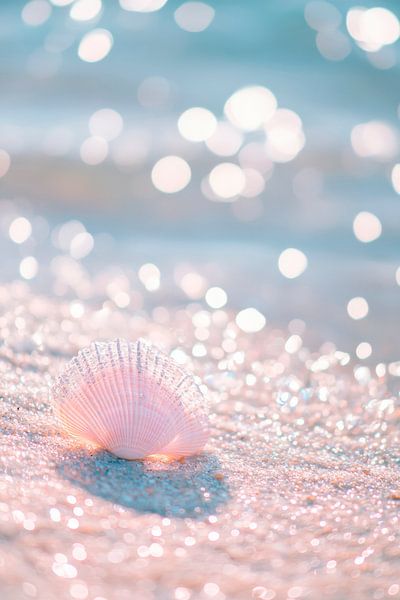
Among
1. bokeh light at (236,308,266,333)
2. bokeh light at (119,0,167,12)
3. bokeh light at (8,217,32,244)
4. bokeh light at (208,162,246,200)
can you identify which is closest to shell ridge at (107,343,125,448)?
bokeh light at (236,308,266,333)

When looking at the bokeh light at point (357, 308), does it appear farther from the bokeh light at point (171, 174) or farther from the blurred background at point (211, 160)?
the bokeh light at point (171, 174)

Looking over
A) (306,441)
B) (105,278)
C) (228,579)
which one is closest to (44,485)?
(228,579)

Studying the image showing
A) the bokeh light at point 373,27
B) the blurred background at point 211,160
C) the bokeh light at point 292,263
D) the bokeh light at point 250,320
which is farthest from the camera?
the bokeh light at point 373,27

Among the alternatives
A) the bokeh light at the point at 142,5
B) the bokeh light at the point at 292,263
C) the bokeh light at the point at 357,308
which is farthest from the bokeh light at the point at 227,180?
the bokeh light at the point at 142,5

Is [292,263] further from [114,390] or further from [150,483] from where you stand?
[150,483]

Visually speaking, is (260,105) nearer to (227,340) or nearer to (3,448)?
(227,340)

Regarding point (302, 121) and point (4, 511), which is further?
point (302, 121)

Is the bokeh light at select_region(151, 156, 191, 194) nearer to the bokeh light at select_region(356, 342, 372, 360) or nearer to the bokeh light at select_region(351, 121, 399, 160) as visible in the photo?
the bokeh light at select_region(351, 121, 399, 160)
